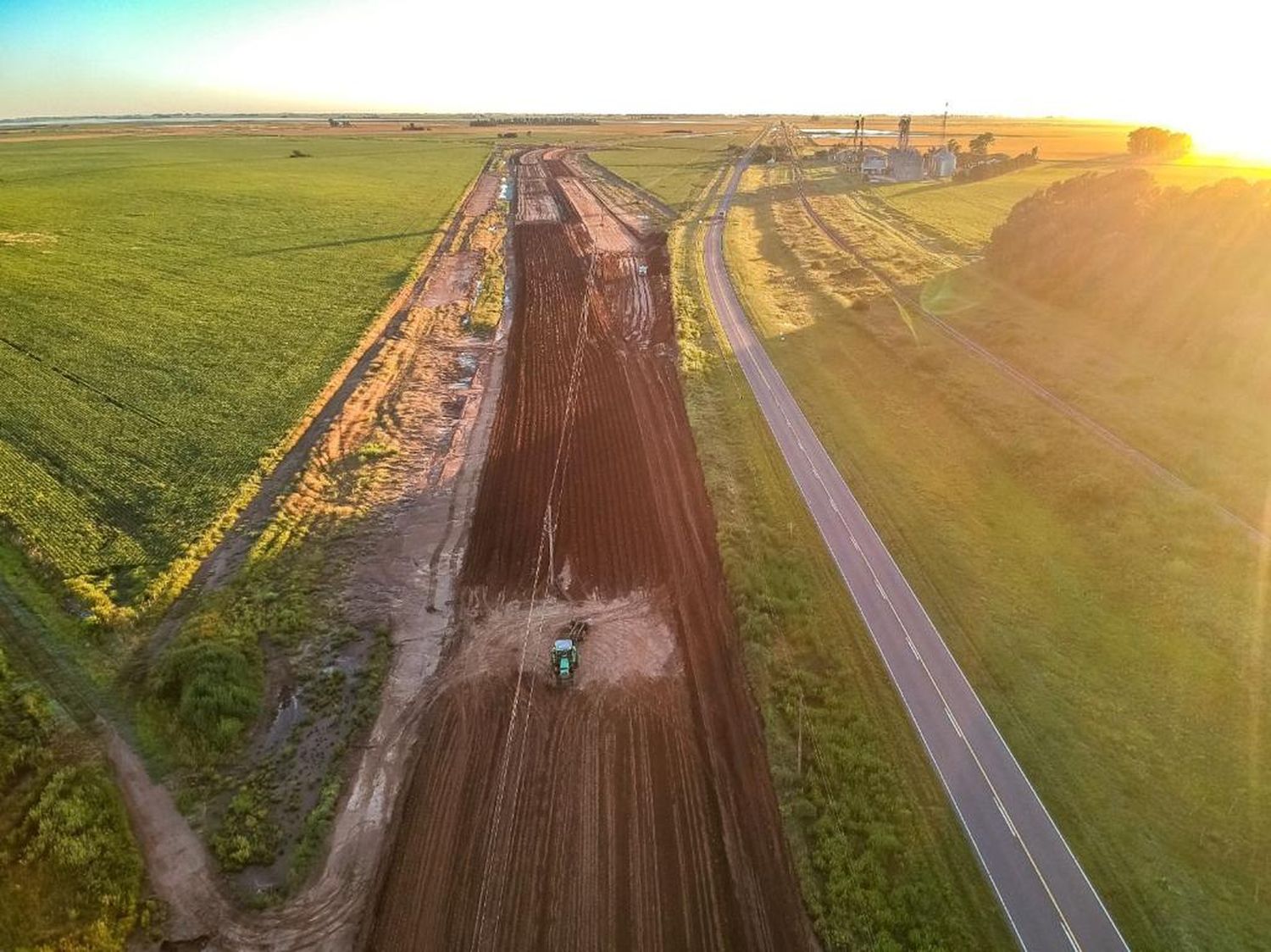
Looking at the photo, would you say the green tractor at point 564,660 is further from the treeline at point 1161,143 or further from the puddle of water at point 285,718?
the treeline at point 1161,143

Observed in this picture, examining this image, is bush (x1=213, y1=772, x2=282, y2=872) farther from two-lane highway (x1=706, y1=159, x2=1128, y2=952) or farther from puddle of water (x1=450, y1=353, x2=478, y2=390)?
puddle of water (x1=450, y1=353, x2=478, y2=390)

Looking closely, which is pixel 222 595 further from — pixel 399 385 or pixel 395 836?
pixel 399 385

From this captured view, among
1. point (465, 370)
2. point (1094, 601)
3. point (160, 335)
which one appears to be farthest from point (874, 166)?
point (1094, 601)

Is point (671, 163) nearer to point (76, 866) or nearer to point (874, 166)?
point (874, 166)

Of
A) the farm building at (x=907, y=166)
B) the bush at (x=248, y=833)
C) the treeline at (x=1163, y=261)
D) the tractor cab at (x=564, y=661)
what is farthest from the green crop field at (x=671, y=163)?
the bush at (x=248, y=833)

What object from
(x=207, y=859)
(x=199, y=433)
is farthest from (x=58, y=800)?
(x=199, y=433)

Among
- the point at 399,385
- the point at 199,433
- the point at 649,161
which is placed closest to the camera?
the point at 199,433
